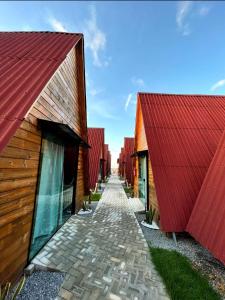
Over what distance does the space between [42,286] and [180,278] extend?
2.70 metres

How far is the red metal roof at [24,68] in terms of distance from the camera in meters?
2.48

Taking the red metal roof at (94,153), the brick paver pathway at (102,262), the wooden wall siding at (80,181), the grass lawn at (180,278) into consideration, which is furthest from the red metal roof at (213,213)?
the red metal roof at (94,153)

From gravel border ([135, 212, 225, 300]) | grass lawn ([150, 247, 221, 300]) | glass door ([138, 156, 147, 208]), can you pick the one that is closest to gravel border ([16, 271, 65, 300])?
grass lawn ([150, 247, 221, 300])

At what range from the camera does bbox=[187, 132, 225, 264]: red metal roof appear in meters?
3.93

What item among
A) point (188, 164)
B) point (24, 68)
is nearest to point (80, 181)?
point (188, 164)

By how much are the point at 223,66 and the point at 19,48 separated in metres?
9.34

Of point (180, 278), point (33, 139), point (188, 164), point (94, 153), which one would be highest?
point (94, 153)

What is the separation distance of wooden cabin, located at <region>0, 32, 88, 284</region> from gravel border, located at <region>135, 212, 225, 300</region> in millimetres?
3200

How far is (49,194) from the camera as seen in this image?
16.2 ft

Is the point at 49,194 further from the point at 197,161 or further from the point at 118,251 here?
the point at 197,161

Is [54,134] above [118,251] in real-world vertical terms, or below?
above

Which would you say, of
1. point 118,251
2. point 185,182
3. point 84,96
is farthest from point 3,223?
point 84,96

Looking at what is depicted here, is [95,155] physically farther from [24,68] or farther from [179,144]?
[24,68]

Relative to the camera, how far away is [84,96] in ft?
25.6
